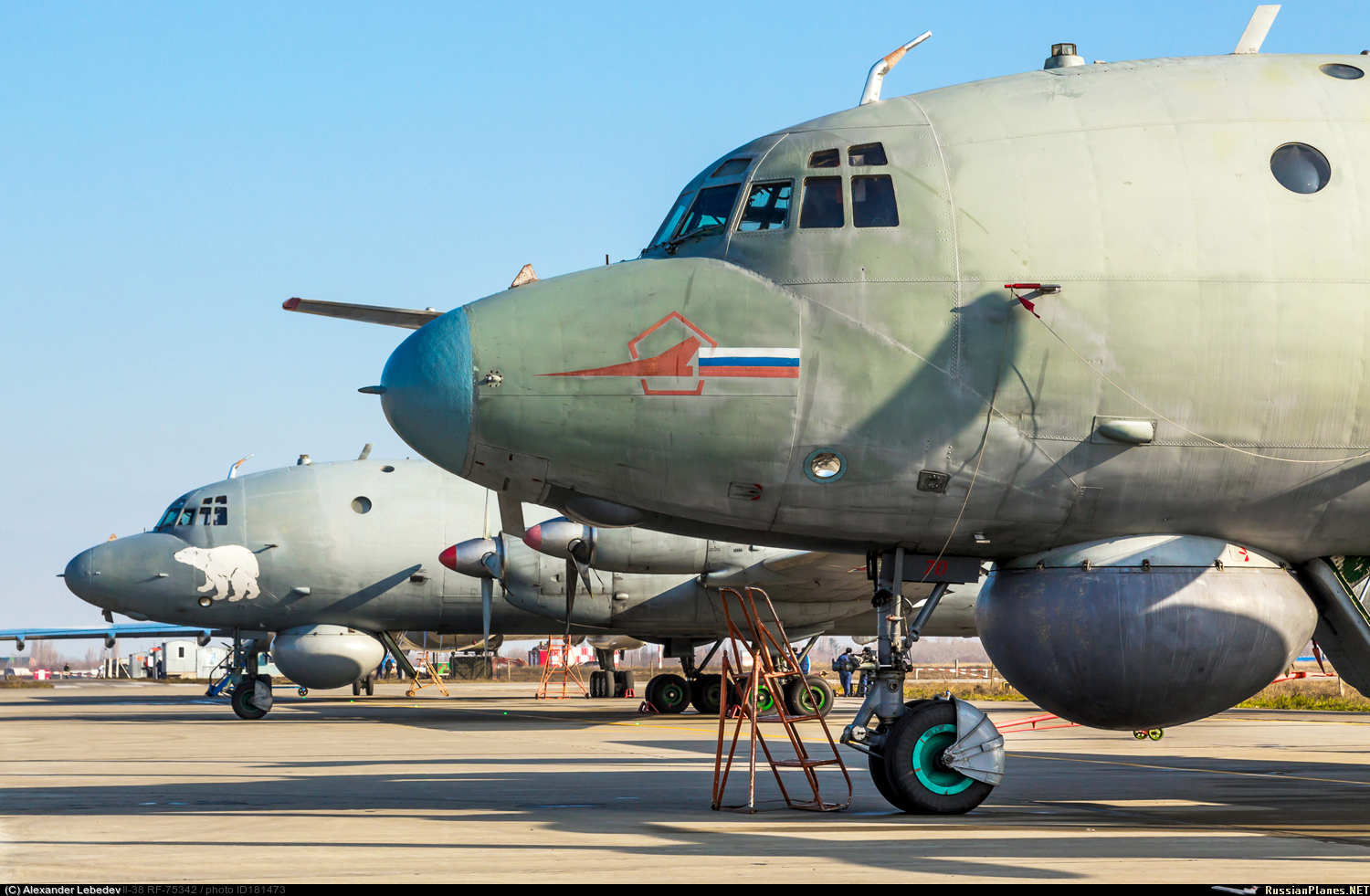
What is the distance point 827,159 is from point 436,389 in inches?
138

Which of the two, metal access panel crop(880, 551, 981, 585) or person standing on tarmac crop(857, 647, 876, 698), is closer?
person standing on tarmac crop(857, 647, 876, 698)

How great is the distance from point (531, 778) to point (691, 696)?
1658cm

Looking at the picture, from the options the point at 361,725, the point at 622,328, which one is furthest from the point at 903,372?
the point at 361,725

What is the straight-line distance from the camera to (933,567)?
35.1 feet

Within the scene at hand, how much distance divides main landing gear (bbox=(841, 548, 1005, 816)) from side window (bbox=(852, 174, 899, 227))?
10.1 feet

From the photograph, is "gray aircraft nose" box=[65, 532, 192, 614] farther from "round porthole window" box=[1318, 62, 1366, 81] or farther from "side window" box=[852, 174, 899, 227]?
"round porthole window" box=[1318, 62, 1366, 81]

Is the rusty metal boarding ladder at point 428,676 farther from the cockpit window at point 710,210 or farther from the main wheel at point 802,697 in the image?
the cockpit window at point 710,210

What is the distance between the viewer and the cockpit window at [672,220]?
1092 cm

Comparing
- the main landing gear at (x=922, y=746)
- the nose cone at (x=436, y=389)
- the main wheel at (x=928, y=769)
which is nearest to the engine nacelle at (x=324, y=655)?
the nose cone at (x=436, y=389)

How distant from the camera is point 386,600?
29781 mm

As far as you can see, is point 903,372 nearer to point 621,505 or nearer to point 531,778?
point 621,505

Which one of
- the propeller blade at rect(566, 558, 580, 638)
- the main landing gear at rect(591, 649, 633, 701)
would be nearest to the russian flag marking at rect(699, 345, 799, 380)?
the propeller blade at rect(566, 558, 580, 638)

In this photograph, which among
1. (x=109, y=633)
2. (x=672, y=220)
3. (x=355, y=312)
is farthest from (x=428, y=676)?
(x=672, y=220)

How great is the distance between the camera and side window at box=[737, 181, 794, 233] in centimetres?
1023
